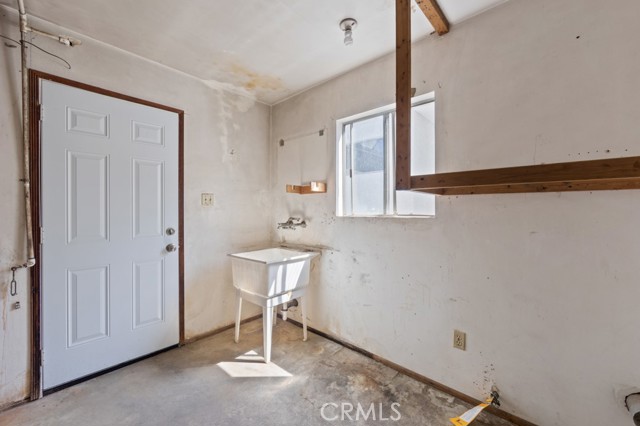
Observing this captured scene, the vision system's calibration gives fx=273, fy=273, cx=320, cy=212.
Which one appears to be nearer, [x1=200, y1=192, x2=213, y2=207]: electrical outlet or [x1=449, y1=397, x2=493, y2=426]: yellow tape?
[x1=449, y1=397, x2=493, y2=426]: yellow tape

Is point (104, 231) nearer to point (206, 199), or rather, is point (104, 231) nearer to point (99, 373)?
point (206, 199)

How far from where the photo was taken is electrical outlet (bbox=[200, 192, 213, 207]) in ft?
8.31

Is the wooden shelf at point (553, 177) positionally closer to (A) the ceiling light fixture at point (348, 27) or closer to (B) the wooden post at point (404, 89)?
(B) the wooden post at point (404, 89)

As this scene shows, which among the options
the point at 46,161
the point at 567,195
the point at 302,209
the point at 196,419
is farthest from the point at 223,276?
the point at 567,195

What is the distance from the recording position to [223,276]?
8.83 ft

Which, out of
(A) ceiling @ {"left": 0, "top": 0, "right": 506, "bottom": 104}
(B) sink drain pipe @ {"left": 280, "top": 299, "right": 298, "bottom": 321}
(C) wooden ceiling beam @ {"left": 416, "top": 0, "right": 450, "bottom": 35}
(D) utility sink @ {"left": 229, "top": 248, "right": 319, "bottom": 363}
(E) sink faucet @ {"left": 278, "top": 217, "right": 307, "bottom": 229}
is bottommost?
(B) sink drain pipe @ {"left": 280, "top": 299, "right": 298, "bottom": 321}

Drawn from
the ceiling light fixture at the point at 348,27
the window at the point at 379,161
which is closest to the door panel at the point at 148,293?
the window at the point at 379,161

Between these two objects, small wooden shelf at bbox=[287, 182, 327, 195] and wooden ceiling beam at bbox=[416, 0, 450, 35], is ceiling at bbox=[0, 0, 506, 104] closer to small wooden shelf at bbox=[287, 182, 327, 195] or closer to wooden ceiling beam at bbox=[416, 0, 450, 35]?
wooden ceiling beam at bbox=[416, 0, 450, 35]

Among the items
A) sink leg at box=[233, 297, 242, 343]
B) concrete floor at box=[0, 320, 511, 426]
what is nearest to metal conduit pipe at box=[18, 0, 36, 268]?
concrete floor at box=[0, 320, 511, 426]

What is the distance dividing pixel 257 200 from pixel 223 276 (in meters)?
0.86

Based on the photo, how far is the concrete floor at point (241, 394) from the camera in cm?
158

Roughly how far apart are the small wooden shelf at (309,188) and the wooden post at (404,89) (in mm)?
1128

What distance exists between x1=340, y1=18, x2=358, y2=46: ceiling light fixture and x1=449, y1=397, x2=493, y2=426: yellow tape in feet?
7.69

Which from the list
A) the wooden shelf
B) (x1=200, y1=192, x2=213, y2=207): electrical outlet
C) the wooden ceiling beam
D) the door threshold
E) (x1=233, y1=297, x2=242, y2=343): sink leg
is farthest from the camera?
(x1=200, y1=192, x2=213, y2=207): electrical outlet
